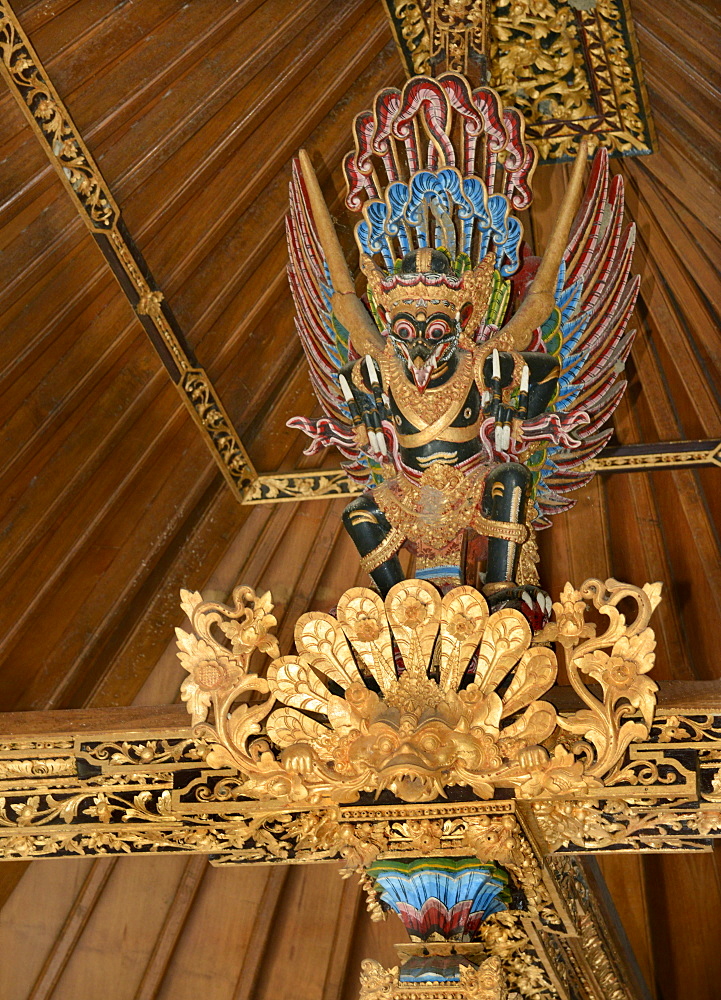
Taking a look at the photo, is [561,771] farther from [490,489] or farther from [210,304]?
[210,304]

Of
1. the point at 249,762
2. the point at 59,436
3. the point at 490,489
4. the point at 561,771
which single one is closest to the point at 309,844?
the point at 249,762

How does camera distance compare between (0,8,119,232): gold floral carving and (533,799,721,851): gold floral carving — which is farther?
(0,8,119,232): gold floral carving

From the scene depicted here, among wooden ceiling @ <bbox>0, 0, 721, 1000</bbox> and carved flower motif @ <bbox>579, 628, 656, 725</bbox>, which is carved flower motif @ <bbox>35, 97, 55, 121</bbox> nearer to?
wooden ceiling @ <bbox>0, 0, 721, 1000</bbox>

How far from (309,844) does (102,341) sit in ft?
7.45

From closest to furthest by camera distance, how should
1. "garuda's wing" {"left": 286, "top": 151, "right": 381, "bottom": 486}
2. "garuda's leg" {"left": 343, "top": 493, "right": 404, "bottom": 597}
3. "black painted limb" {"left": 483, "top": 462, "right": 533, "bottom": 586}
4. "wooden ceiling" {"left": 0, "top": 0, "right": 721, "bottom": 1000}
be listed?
"black painted limb" {"left": 483, "top": 462, "right": 533, "bottom": 586} < "garuda's leg" {"left": 343, "top": 493, "right": 404, "bottom": 597} < "garuda's wing" {"left": 286, "top": 151, "right": 381, "bottom": 486} < "wooden ceiling" {"left": 0, "top": 0, "right": 721, "bottom": 1000}

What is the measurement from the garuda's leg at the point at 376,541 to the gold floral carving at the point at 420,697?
504 millimetres

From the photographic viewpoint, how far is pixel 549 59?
5.36m

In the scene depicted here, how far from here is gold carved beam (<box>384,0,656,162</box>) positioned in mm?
5055

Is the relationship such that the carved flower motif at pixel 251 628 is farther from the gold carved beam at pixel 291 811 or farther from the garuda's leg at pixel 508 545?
the garuda's leg at pixel 508 545

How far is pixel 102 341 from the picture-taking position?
5090 mm

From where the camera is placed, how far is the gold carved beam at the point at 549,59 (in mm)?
5055

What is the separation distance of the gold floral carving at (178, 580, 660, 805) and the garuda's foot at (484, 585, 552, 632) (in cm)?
31

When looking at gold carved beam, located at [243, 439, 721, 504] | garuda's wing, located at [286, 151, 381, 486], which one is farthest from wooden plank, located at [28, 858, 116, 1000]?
garuda's wing, located at [286, 151, 381, 486]

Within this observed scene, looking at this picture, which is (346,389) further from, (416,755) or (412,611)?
(416,755)
